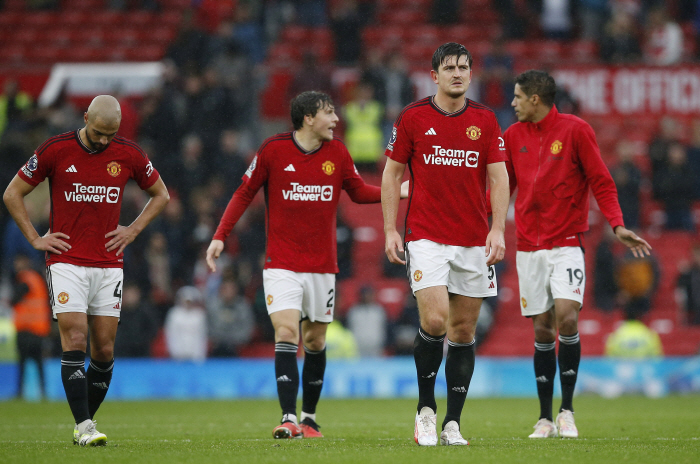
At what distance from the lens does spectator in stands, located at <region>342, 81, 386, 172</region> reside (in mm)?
18906

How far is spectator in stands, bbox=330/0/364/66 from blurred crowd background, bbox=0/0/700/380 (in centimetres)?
4

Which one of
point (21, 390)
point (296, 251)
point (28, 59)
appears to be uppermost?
point (28, 59)

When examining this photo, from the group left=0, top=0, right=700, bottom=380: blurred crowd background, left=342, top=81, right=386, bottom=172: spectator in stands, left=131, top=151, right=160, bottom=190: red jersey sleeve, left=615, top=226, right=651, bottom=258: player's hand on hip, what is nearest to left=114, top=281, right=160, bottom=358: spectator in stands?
left=0, top=0, right=700, bottom=380: blurred crowd background

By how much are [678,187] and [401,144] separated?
1284 cm

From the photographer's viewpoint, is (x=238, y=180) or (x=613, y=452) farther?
(x=238, y=180)

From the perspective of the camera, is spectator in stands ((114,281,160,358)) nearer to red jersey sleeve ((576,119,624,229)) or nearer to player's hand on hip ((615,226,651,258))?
red jersey sleeve ((576,119,624,229))

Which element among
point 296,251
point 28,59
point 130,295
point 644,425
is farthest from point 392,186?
point 28,59

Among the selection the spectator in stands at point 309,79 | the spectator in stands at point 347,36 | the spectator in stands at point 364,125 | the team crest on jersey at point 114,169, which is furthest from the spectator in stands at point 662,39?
the team crest on jersey at point 114,169

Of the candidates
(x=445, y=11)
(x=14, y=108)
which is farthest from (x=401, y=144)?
(x=445, y=11)

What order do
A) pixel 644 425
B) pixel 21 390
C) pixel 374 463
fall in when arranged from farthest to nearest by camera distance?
pixel 21 390, pixel 644 425, pixel 374 463

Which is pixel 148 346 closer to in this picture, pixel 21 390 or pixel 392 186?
pixel 21 390

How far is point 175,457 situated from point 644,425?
5.15 meters

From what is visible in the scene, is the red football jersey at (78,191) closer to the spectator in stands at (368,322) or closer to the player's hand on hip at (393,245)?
the player's hand on hip at (393,245)

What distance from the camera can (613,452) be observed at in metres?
6.77
